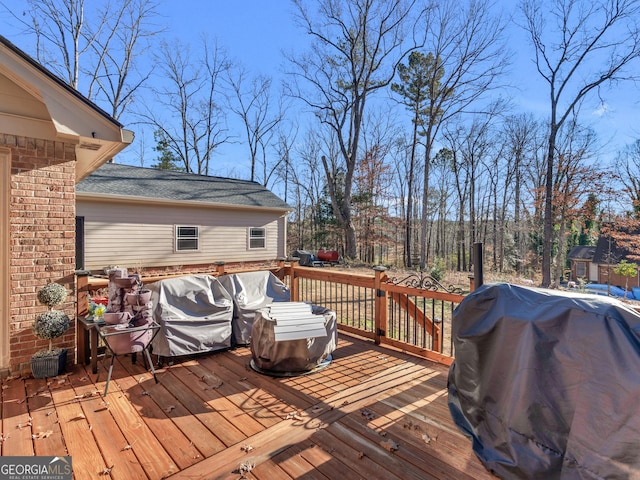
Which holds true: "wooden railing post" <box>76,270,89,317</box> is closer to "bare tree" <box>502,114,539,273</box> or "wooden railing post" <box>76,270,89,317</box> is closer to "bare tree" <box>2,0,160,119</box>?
"bare tree" <box>2,0,160,119</box>

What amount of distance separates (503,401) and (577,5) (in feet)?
47.1

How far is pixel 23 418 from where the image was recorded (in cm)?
241

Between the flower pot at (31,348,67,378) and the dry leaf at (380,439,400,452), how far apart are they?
315 cm

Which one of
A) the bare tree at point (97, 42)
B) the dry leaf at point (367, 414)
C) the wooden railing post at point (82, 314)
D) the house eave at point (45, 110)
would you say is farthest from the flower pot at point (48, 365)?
the bare tree at point (97, 42)

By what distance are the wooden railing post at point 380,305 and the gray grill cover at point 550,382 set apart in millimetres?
1835

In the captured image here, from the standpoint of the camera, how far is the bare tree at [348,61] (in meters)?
14.0

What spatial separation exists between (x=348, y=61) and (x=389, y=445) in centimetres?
1663

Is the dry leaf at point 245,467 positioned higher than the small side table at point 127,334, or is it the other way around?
the small side table at point 127,334

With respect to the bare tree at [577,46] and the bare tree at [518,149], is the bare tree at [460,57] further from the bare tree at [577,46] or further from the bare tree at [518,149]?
the bare tree at [518,149]

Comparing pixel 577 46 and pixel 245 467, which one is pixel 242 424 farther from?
pixel 577 46

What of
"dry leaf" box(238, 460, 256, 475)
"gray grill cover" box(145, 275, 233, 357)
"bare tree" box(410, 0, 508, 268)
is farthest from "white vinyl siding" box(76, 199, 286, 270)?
"dry leaf" box(238, 460, 256, 475)

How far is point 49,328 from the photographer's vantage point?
9.94ft

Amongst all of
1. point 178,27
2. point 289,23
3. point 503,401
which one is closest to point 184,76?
point 178,27

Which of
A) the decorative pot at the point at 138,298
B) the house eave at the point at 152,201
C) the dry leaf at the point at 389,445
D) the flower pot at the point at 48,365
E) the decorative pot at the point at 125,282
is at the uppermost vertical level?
the house eave at the point at 152,201
